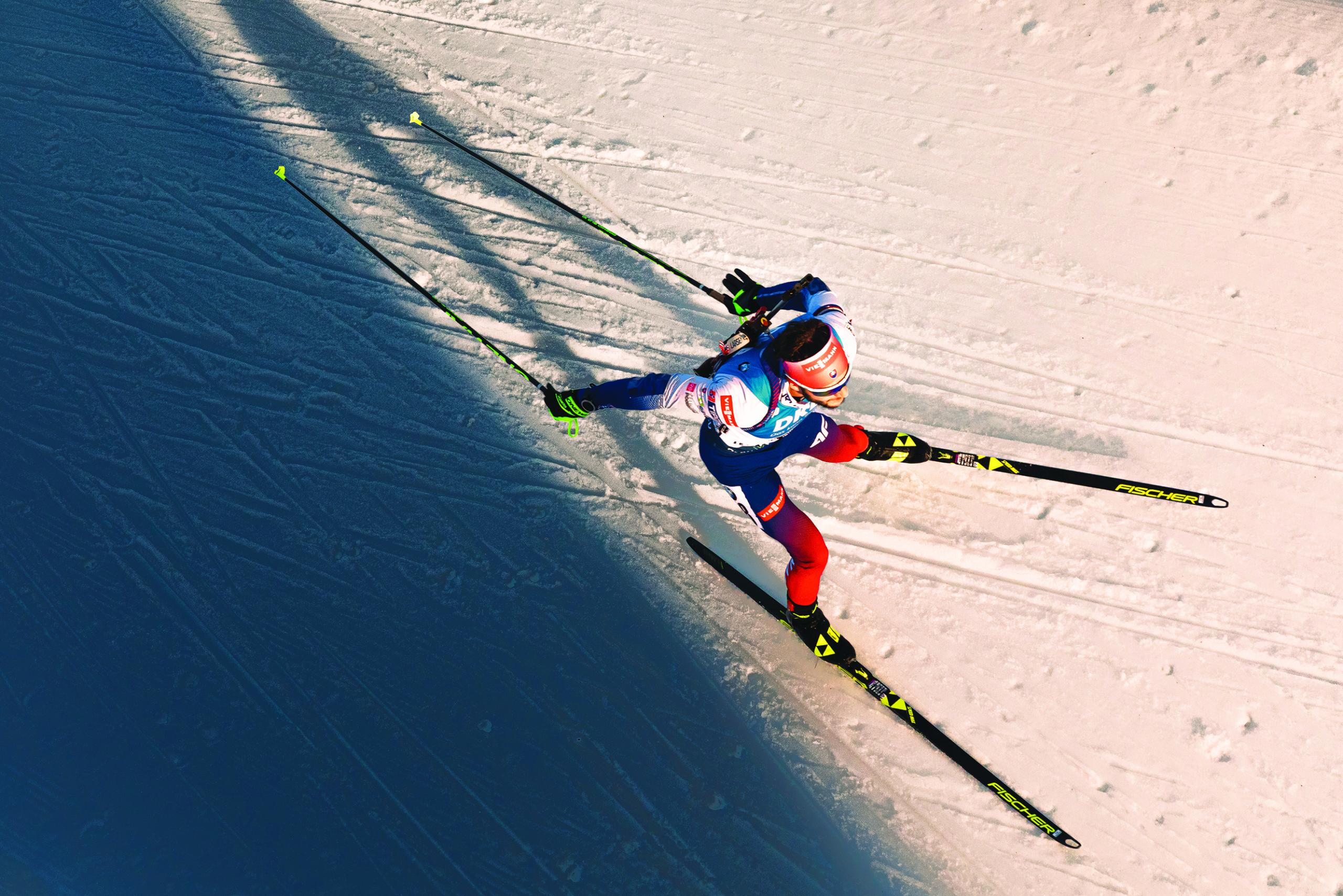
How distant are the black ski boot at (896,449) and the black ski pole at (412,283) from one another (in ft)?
5.35

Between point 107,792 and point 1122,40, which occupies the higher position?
point 1122,40

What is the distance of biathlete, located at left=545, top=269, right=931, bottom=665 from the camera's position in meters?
3.03

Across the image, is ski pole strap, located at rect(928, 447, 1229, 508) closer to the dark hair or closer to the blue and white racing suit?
the blue and white racing suit

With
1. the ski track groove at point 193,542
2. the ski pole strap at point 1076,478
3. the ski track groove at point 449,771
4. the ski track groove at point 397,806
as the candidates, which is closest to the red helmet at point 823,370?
the ski pole strap at point 1076,478

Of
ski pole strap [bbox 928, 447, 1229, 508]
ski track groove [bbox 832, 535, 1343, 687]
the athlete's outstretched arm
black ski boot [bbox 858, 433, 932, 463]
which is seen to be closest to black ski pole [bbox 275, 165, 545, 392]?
the athlete's outstretched arm

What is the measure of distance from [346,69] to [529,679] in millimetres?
4393

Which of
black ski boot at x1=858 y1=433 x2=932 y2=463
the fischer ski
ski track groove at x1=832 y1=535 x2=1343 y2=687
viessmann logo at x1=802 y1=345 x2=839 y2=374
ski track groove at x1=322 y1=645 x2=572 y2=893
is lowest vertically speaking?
ski track groove at x1=322 y1=645 x2=572 y2=893

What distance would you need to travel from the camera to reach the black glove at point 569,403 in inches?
137

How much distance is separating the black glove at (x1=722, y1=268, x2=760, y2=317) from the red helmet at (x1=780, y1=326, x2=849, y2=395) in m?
0.70

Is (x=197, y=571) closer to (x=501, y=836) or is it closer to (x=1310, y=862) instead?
(x=501, y=836)

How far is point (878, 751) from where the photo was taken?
383 centimetres

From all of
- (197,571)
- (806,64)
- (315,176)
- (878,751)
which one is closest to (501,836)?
(878,751)

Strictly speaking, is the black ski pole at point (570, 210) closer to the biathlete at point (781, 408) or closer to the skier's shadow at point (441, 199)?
the skier's shadow at point (441, 199)

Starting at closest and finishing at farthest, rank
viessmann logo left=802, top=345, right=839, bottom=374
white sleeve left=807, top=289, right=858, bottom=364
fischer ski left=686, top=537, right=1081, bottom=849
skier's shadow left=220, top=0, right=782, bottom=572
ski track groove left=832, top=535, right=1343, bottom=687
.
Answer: viessmann logo left=802, top=345, right=839, bottom=374 < white sleeve left=807, top=289, right=858, bottom=364 < fischer ski left=686, top=537, right=1081, bottom=849 < ski track groove left=832, top=535, right=1343, bottom=687 < skier's shadow left=220, top=0, right=782, bottom=572
